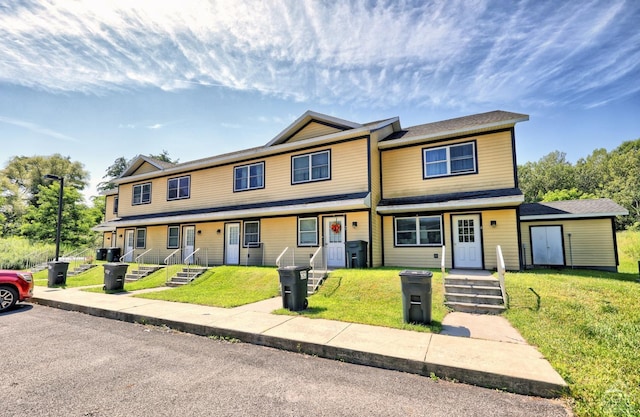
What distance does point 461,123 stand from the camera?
547 inches

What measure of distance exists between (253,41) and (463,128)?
29.3 ft

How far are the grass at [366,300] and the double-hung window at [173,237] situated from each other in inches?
494

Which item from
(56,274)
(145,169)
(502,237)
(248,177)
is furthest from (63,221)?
(502,237)

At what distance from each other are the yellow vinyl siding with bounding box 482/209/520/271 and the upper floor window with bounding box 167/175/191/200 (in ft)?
55.8

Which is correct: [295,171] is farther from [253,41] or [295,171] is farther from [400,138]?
[253,41]

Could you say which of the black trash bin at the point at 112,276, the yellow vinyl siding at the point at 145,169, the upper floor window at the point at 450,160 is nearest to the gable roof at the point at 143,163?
the yellow vinyl siding at the point at 145,169

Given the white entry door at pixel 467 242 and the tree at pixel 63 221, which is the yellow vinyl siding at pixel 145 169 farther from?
the white entry door at pixel 467 242

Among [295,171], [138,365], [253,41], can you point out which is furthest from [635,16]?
[138,365]

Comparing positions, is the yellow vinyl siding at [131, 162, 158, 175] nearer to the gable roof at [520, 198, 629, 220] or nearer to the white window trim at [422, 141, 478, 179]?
the white window trim at [422, 141, 478, 179]

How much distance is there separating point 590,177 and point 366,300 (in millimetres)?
Result: 66491

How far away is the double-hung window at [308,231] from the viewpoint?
14703 millimetres

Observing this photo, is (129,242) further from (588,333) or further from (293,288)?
(588,333)

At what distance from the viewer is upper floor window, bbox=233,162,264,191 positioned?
16.7 meters

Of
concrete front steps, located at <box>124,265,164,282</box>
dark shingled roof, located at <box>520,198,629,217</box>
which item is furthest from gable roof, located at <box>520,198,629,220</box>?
concrete front steps, located at <box>124,265,164,282</box>
